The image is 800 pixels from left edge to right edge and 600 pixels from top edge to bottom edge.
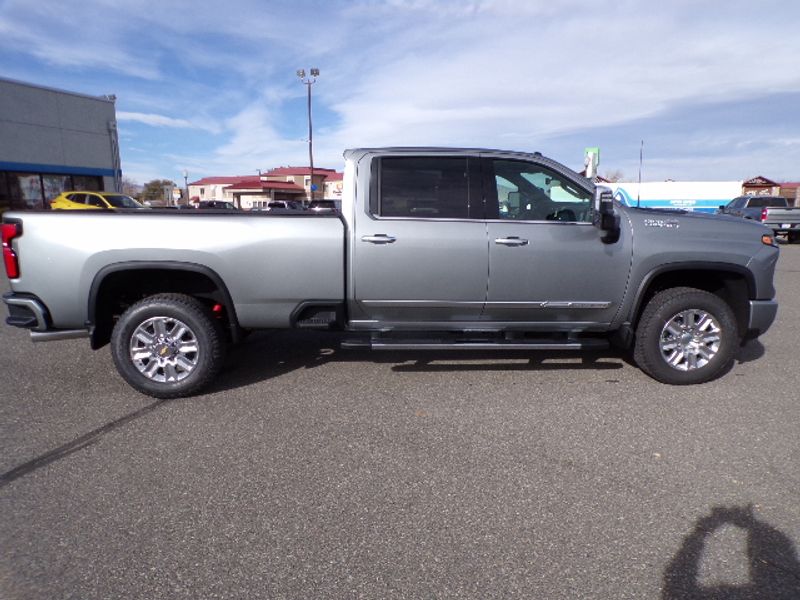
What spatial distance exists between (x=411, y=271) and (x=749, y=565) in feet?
9.06

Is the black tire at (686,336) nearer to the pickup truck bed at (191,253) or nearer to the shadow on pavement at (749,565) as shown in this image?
the shadow on pavement at (749,565)

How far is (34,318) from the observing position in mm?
3967

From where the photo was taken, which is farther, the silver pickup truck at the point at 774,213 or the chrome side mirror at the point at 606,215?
the silver pickup truck at the point at 774,213

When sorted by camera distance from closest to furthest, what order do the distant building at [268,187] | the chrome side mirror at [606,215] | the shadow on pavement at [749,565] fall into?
the shadow on pavement at [749,565]
the chrome side mirror at [606,215]
the distant building at [268,187]

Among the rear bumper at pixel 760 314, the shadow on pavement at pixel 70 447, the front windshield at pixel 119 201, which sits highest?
the front windshield at pixel 119 201

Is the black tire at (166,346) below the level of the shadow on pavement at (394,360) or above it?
above

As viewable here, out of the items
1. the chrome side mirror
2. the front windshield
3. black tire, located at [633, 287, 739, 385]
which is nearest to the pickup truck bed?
the chrome side mirror

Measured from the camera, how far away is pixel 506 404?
4.02 meters

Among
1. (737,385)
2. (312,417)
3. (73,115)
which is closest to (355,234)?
(312,417)

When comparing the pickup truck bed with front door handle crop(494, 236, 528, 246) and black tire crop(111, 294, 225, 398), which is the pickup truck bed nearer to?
black tire crop(111, 294, 225, 398)

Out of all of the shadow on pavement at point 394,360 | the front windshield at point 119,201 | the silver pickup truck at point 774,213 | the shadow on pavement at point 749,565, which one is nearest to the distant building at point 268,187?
the front windshield at point 119,201

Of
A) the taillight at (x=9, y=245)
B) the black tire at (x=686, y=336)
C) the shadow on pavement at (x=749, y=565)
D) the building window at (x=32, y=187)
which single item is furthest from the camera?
the building window at (x=32, y=187)

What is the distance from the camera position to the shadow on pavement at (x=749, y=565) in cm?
210

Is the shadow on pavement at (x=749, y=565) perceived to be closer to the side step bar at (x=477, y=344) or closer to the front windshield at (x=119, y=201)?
the side step bar at (x=477, y=344)
